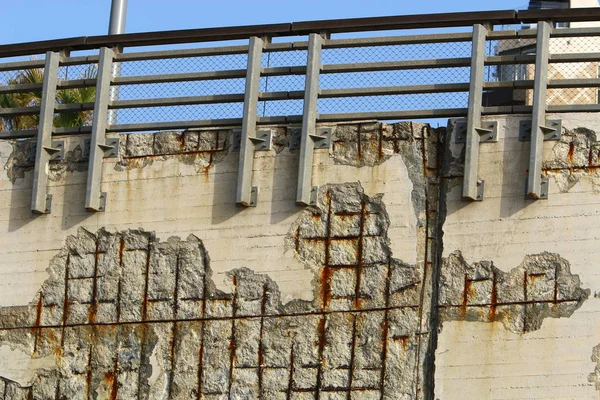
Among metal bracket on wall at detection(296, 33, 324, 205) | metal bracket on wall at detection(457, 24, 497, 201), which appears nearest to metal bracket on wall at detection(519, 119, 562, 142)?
metal bracket on wall at detection(457, 24, 497, 201)

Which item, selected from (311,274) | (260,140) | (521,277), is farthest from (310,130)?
(521,277)

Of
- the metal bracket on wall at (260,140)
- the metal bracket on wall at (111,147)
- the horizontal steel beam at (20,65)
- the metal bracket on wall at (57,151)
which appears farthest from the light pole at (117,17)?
the metal bracket on wall at (260,140)

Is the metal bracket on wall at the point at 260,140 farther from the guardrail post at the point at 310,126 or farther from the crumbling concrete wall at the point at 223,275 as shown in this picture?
the guardrail post at the point at 310,126

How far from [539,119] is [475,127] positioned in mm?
556

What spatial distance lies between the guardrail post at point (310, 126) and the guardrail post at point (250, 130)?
1.52ft

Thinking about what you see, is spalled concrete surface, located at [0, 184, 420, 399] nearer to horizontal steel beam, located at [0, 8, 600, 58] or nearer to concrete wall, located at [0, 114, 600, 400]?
concrete wall, located at [0, 114, 600, 400]

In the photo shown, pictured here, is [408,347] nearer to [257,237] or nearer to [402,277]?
[402,277]

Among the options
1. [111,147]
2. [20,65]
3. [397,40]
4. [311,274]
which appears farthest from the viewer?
[20,65]

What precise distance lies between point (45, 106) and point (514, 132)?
15.0 feet

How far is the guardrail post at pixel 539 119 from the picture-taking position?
1213cm

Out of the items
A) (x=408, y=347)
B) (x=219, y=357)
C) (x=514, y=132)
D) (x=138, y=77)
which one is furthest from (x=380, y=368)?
(x=138, y=77)

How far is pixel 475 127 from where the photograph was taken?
1247 centimetres

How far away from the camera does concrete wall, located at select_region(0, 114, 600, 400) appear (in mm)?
12047

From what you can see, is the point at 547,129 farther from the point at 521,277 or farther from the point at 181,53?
the point at 181,53
